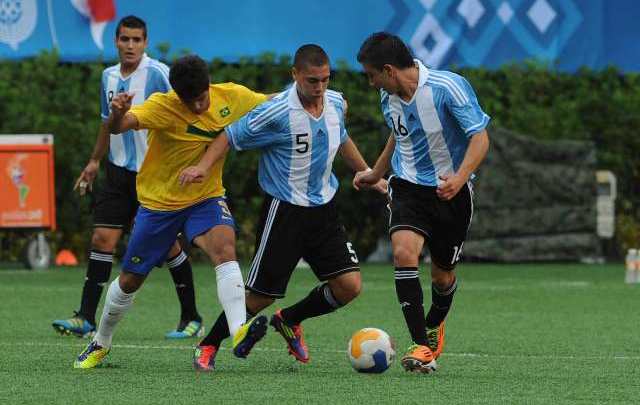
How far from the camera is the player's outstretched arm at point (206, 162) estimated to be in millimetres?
7547

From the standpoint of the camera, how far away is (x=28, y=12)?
18.2 m

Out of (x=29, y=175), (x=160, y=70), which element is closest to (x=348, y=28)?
(x=29, y=175)

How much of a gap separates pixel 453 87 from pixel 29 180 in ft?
30.9

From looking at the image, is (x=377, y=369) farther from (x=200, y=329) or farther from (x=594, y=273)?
(x=594, y=273)

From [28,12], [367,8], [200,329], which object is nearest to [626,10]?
[367,8]

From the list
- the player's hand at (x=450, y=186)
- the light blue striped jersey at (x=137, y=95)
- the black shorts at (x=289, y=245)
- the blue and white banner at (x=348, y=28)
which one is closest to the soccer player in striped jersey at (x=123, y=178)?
the light blue striped jersey at (x=137, y=95)

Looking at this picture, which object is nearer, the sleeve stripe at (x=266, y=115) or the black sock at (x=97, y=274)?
the sleeve stripe at (x=266, y=115)

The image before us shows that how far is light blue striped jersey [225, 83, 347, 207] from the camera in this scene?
25.8ft

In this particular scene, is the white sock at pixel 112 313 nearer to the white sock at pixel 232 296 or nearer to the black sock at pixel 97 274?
the white sock at pixel 232 296

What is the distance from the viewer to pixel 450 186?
25.0 feet

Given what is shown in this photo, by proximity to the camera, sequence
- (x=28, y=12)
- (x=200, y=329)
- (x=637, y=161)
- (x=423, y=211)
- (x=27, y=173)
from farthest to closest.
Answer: (x=637, y=161)
(x=28, y=12)
(x=27, y=173)
(x=200, y=329)
(x=423, y=211)

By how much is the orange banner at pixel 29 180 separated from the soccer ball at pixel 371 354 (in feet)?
31.0

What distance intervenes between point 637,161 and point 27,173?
777 centimetres

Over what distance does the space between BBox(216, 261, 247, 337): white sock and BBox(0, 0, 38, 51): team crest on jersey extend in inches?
439
